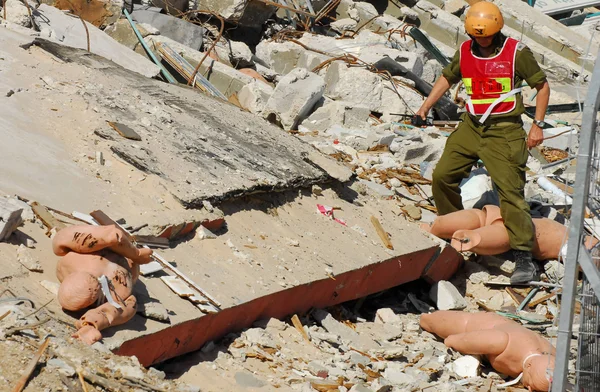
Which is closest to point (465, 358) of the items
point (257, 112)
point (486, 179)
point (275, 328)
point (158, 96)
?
point (275, 328)

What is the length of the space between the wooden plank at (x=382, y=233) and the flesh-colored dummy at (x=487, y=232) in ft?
2.09

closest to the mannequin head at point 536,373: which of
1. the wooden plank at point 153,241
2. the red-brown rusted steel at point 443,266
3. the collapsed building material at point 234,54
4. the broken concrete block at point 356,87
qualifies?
the red-brown rusted steel at point 443,266

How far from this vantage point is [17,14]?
865 cm

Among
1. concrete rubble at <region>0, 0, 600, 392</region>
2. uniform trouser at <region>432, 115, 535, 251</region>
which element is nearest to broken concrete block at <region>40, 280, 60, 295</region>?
concrete rubble at <region>0, 0, 600, 392</region>

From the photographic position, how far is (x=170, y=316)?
4.65 metres

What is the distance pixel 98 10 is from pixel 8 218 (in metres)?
6.23

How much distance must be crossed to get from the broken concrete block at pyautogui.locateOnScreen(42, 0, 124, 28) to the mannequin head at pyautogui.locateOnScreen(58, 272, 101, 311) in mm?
6457

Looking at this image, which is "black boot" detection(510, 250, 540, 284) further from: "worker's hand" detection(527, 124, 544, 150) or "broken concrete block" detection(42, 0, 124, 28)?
"broken concrete block" detection(42, 0, 124, 28)

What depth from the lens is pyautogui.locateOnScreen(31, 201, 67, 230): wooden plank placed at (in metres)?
4.86

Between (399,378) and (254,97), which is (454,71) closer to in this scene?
(254,97)

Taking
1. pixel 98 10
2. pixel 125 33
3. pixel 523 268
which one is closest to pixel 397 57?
pixel 125 33

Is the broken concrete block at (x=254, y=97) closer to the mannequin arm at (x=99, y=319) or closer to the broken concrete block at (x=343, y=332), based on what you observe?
the broken concrete block at (x=343, y=332)

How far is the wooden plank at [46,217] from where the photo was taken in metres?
4.86

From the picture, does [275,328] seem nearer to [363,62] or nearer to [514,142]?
[514,142]
